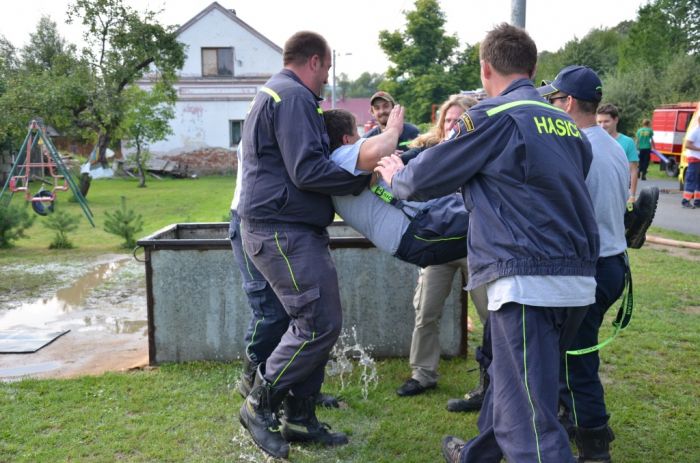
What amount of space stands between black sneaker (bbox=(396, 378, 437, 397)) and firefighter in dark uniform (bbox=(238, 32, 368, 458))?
42.1 inches

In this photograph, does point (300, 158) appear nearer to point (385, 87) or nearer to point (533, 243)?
point (533, 243)

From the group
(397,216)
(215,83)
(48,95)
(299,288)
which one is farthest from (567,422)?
(215,83)

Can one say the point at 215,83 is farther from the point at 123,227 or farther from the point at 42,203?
the point at 123,227

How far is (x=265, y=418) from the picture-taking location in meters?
3.87

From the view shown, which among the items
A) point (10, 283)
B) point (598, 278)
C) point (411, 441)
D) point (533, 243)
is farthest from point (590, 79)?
point (10, 283)

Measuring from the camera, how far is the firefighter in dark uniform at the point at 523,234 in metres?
2.74

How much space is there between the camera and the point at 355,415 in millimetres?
4457

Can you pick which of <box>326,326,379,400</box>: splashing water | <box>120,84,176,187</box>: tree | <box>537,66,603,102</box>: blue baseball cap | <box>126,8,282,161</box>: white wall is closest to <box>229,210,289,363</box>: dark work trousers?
<box>326,326,379,400</box>: splashing water

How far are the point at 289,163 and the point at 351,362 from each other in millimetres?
2294

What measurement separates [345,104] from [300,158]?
7675 centimetres

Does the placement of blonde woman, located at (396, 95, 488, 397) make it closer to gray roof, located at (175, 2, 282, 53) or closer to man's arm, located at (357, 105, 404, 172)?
man's arm, located at (357, 105, 404, 172)

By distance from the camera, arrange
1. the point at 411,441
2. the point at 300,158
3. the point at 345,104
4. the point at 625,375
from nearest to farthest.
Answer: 1. the point at 300,158
2. the point at 411,441
3. the point at 625,375
4. the point at 345,104

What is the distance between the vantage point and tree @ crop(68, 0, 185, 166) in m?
19.8

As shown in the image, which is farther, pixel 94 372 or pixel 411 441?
pixel 94 372
